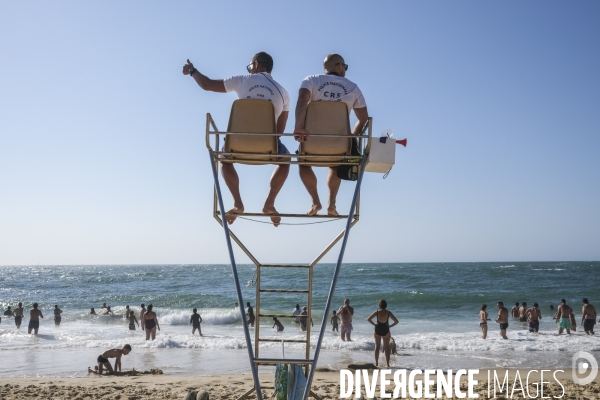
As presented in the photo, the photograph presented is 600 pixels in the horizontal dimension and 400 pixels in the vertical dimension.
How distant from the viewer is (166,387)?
1073 cm

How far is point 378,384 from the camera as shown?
1097cm

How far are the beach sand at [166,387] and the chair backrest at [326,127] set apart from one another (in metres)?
6.56

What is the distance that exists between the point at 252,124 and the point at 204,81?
59 cm

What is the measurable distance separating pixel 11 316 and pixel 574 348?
25.8m

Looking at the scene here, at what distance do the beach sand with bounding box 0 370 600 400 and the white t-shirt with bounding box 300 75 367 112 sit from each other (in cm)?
660

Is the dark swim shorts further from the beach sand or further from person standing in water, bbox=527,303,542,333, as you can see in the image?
the beach sand

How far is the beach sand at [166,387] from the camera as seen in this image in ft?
32.0

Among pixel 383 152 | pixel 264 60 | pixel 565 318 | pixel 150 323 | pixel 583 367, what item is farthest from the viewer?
pixel 565 318

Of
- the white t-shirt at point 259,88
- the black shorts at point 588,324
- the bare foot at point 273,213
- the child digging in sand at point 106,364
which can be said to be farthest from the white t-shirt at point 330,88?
the black shorts at point 588,324

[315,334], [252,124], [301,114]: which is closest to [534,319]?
[315,334]

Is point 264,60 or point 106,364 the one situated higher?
point 264,60

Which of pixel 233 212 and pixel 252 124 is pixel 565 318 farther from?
pixel 252 124

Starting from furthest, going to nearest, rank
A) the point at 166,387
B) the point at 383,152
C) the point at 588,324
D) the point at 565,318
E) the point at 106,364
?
the point at 565,318, the point at 588,324, the point at 106,364, the point at 166,387, the point at 383,152

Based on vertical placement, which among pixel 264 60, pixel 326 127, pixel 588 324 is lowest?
pixel 588 324
